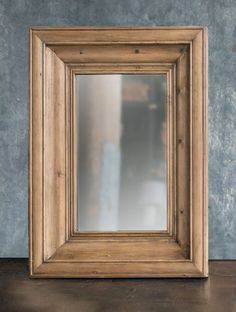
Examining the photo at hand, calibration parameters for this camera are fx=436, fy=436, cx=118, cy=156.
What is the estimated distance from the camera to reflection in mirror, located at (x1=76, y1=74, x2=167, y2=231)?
153 cm

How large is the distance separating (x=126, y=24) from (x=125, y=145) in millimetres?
458

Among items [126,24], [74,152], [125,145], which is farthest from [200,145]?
[126,24]

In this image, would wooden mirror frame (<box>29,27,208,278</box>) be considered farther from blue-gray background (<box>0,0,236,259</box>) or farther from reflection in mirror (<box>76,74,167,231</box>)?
blue-gray background (<box>0,0,236,259</box>)

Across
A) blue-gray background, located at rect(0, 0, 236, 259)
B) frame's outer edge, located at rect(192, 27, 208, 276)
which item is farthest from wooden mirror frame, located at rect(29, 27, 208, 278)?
blue-gray background, located at rect(0, 0, 236, 259)

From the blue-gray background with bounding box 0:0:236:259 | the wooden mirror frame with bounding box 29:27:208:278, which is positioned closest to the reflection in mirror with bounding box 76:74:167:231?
the wooden mirror frame with bounding box 29:27:208:278

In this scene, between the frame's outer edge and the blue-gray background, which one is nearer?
the frame's outer edge

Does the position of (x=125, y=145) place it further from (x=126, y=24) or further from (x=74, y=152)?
(x=126, y=24)

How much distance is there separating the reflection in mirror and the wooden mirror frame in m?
0.03

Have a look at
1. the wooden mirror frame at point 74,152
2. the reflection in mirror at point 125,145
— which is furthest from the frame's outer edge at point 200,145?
the reflection in mirror at point 125,145

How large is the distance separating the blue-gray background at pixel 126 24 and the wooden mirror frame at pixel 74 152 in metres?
0.17

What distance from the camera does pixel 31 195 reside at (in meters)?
1.46

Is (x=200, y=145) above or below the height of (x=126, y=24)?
below

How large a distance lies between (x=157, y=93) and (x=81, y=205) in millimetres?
478

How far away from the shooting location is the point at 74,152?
154 cm
